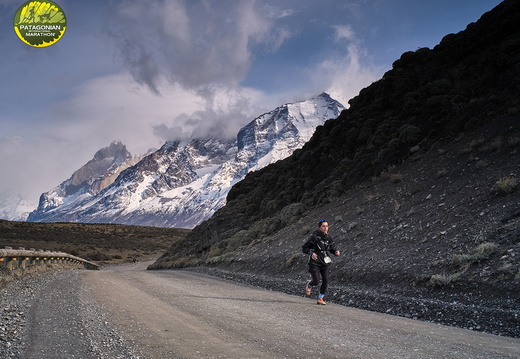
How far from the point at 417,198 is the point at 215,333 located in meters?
13.1

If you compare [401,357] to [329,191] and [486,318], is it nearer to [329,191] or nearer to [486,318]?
[486,318]

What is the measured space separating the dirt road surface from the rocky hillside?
1441 millimetres

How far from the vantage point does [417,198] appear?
16.3 meters

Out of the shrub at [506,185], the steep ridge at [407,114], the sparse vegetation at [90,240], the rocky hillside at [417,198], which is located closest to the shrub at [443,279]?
the rocky hillside at [417,198]

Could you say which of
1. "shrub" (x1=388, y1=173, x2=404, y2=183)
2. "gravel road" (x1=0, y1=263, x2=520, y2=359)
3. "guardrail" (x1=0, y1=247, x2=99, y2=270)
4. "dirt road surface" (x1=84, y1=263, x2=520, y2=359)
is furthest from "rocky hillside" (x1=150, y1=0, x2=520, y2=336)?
"guardrail" (x1=0, y1=247, x2=99, y2=270)

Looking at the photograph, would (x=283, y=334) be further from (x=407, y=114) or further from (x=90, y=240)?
(x=90, y=240)

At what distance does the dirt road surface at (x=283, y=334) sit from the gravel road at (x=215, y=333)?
0.04 feet

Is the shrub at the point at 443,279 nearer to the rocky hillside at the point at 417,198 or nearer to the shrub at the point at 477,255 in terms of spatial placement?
the rocky hillside at the point at 417,198

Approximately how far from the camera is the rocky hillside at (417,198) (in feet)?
28.9

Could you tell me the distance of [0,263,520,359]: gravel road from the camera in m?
4.87

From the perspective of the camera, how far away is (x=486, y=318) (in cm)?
693

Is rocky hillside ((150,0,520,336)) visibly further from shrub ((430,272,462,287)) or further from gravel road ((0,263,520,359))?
gravel road ((0,263,520,359))

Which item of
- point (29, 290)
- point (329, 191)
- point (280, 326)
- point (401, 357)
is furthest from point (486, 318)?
point (329, 191)

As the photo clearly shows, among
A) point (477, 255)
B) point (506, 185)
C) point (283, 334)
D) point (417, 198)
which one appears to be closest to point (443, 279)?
point (477, 255)
